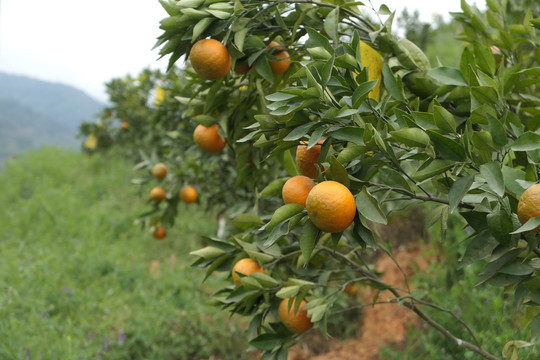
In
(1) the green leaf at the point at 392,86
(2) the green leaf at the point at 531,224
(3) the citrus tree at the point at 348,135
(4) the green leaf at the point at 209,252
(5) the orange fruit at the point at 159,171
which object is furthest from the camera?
(5) the orange fruit at the point at 159,171

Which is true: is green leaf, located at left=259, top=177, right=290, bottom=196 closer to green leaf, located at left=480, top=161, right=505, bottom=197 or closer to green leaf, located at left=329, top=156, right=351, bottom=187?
green leaf, located at left=329, top=156, right=351, bottom=187

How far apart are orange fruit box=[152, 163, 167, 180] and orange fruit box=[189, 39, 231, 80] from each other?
59.8 inches

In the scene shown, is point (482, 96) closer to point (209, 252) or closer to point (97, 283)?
point (209, 252)

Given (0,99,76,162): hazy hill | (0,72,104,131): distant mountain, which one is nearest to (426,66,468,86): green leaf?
(0,99,76,162): hazy hill

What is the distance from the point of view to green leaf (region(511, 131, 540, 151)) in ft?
2.39

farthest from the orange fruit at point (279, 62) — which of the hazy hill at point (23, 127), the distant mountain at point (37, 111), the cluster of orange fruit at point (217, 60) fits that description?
the hazy hill at point (23, 127)

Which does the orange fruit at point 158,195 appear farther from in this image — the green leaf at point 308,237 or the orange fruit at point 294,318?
the green leaf at point 308,237

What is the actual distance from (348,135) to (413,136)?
111 millimetres

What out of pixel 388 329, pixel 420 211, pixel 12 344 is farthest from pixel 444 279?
pixel 12 344

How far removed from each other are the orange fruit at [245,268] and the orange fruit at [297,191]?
0.40 m

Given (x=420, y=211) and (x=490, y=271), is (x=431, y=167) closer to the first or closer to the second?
(x=490, y=271)

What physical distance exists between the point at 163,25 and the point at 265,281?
2.12 ft

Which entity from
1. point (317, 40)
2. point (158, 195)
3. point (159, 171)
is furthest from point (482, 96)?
point (159, 171)

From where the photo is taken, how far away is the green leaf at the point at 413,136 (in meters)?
0.74
